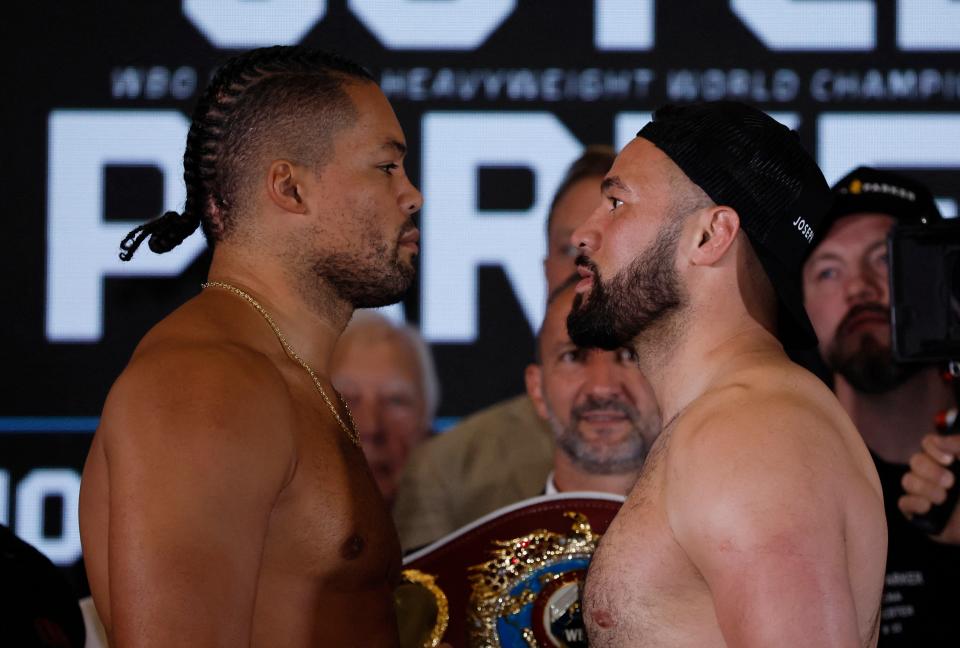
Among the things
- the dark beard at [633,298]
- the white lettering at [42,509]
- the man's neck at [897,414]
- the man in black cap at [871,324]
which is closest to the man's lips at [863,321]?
the man in black cap at [871,324]

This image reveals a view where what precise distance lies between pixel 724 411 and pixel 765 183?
0.40 metres

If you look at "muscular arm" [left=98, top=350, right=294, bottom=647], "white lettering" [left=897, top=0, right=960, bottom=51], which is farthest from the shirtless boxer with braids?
"white lettering" [left=897, top=0, right=960, bottom=51]

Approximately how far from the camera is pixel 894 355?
2510 millimetres

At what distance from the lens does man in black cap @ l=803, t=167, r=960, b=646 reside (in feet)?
10.0

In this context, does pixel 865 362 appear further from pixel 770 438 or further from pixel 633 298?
pixel 770 438

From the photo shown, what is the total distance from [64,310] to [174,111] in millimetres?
633

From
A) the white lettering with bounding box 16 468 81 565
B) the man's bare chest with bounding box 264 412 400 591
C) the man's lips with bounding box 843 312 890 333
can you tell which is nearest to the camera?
the man's bare chest with bounding box 264 412 400 591

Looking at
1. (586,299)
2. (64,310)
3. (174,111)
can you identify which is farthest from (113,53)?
(586,299)

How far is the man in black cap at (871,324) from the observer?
10.0 feet

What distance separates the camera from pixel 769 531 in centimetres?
155

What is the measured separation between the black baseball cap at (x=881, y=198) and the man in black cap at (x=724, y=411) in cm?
126

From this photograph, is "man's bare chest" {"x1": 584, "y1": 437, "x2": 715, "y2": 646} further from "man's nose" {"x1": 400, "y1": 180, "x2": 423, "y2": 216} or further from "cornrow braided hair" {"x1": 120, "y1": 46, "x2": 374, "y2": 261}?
"cornrow braided hair" {"x1": 120, "y1": 46, "x2": 374, "y2": 261}

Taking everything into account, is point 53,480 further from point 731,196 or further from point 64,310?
point 731,196

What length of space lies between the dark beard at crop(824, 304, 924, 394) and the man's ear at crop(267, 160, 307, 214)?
5.13 ft
